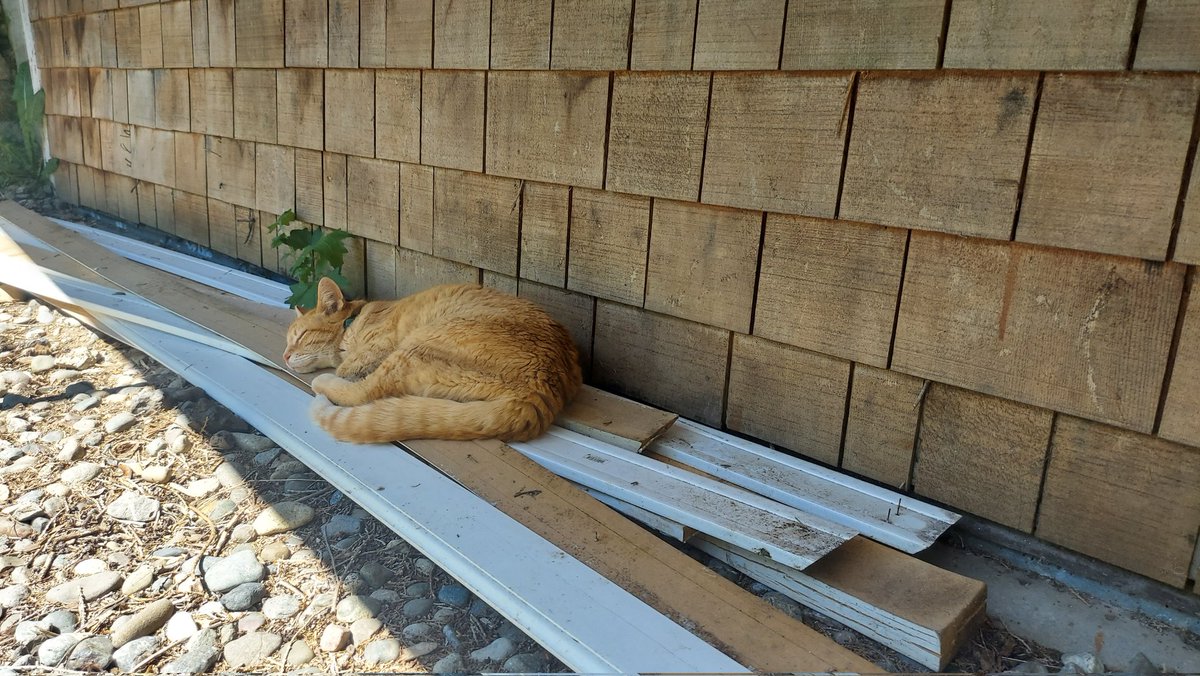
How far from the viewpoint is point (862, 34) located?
228 cm

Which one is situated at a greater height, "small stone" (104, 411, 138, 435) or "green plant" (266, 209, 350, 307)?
"green plant" (266, 209, 350, 307)

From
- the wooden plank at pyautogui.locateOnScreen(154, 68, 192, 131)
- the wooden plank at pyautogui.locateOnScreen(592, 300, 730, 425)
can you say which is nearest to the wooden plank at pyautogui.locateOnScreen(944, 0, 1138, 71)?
the wooden plank at pyautogui.locateOnScreen(592, 300, 730, 425)

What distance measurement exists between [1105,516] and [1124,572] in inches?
6.6

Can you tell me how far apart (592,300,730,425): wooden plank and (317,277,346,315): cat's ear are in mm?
1217

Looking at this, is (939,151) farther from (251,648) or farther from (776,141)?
(251,648)

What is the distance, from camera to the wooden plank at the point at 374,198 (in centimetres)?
398

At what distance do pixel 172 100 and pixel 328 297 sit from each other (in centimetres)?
306

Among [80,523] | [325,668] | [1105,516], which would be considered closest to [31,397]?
[80,523]

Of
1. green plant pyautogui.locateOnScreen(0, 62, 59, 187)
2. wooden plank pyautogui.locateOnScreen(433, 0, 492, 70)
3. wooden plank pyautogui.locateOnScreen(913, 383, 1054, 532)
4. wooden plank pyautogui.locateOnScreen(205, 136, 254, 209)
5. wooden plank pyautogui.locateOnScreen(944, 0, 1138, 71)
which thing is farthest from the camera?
green plant pyautogui.locateOnScreen(0, 62, 59, 187)

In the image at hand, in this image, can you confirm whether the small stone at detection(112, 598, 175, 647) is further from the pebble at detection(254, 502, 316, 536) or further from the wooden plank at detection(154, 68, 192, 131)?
the wooden plank at detection(154, 68, 192, 131)

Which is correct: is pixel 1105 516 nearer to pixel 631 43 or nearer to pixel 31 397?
pixel 631 43

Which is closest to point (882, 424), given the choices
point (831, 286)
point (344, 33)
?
point (831, 286)

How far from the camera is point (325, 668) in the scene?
74.0 inches

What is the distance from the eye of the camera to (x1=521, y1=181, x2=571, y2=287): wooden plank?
321 centimetres
